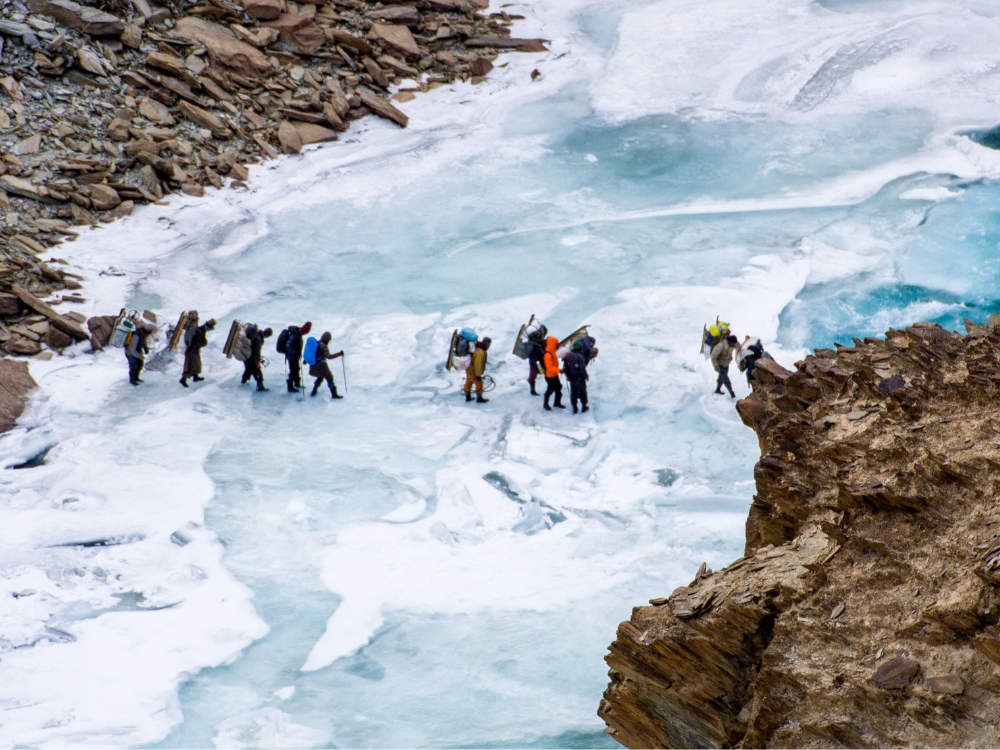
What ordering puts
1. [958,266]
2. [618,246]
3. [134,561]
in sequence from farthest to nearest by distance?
[618,246] < [958,266] < [134,561]

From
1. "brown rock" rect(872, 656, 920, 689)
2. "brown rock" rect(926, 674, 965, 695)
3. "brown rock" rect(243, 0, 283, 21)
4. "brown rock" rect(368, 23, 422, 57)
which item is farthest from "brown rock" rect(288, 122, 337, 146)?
"brown rock" rect(926, 674, 965, 695)

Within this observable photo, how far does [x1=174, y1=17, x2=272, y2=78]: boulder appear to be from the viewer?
21.4 m

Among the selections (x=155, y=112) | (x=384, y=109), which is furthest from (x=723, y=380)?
(x=155, y=112)

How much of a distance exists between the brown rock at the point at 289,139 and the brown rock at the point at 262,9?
3.55m

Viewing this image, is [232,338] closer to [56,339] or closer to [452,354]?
[56,339]

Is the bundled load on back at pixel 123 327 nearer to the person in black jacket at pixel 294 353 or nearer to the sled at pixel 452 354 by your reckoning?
the person in black jacket at pixel 294 353

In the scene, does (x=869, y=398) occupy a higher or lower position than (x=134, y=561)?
higher

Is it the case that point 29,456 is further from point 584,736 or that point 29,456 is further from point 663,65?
point 663,65

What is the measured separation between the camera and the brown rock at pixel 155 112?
20.0 meters

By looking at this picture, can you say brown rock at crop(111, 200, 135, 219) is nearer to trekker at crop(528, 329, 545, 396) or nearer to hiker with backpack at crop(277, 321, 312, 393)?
hiker with backpack at crop(277, 321, 312, 393)

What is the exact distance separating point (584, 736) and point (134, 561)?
5591 mm

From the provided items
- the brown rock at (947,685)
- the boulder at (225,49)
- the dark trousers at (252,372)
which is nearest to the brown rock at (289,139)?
the boulder at (225,49)

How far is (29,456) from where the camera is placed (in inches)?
509

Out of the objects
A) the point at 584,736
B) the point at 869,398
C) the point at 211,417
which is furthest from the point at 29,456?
the point at 869,398
